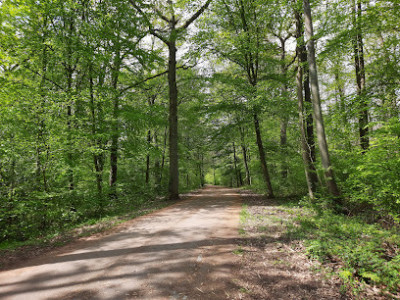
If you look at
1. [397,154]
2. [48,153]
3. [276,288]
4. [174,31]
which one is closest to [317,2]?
[397,154]

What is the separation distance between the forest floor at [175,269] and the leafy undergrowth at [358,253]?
299 millimetres

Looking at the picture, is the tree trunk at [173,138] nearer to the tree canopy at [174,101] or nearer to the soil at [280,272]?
the tree canopy at [174,101]

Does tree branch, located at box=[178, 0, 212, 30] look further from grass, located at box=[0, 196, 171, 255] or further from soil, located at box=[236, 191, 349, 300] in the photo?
soil, located at box=[236, 191, 349, 300]

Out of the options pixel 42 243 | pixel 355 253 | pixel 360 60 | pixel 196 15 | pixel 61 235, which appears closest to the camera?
pixel 355 253

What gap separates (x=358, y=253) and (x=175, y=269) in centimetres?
341

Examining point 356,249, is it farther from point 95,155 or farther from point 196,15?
point 196,15

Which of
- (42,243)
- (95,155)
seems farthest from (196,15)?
(42,243)

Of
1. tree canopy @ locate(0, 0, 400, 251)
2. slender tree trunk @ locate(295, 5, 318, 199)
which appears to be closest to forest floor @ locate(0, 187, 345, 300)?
tree canopy @ locate(0, 0, 400, 251)

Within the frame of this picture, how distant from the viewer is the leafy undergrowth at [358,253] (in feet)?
9.59

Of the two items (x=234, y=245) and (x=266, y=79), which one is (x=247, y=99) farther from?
(x=234, y=245)

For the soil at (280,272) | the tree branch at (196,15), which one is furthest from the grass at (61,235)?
the tree branch at (196,15)

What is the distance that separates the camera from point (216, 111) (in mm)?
12578

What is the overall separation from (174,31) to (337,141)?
39.3 feet

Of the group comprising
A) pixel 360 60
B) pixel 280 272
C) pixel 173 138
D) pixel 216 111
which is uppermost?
pixel 360 60
